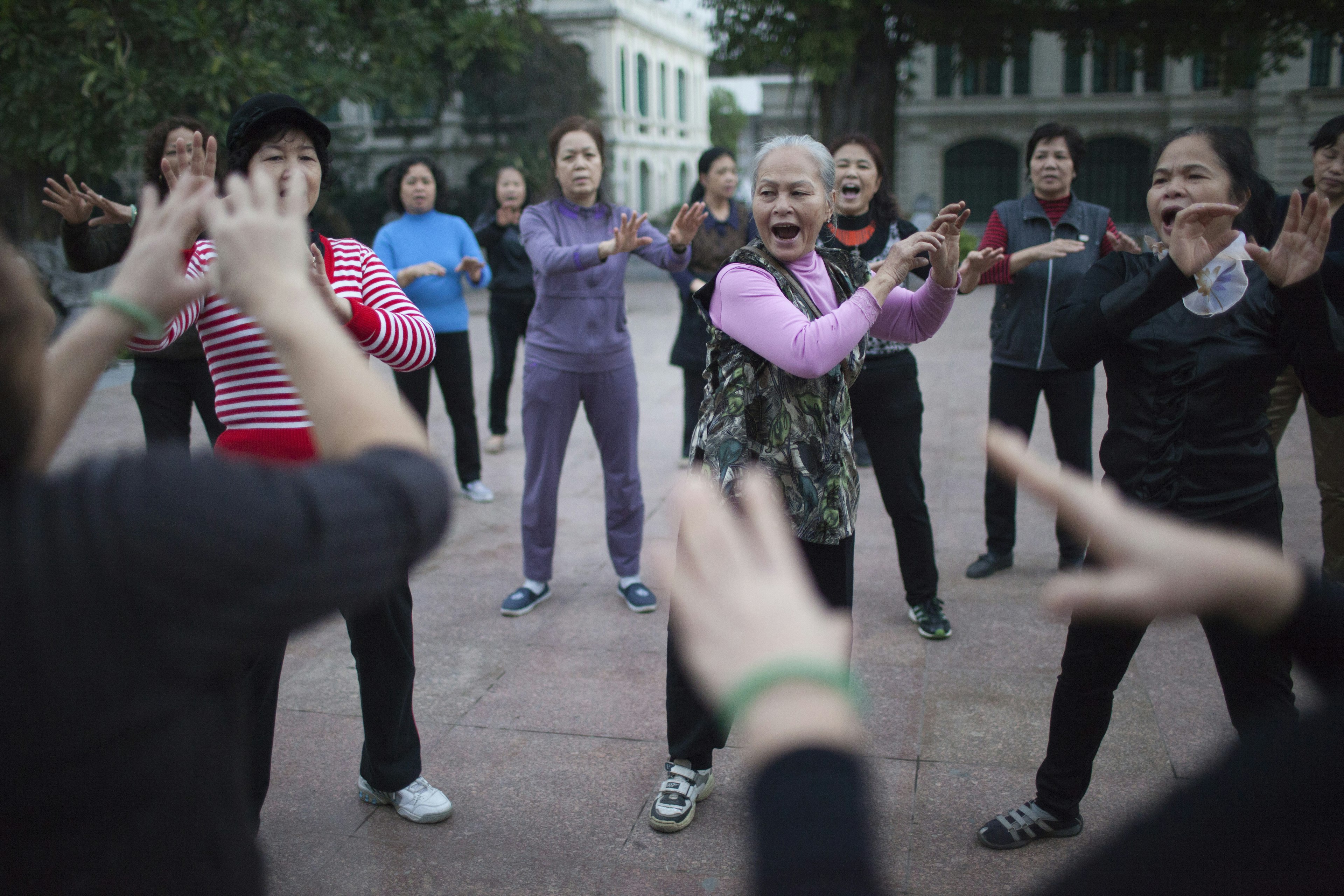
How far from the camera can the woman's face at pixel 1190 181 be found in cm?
267

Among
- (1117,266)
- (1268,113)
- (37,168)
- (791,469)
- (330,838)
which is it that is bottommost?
(330,838)

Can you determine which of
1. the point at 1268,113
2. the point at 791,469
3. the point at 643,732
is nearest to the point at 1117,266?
the point at 791,469

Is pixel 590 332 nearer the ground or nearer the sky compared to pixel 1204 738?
nearer the sky

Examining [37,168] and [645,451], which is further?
[37,168]

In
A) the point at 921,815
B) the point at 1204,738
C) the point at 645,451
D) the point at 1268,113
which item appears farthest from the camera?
the point at 1268,113

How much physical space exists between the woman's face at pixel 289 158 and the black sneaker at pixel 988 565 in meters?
3.45

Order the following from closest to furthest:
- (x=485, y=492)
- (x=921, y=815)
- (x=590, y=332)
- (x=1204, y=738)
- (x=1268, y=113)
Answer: (x=921, y=815) → (x=1204, y=738) → (x=590, y=332) → (x=485, y=492) → (x=1268, y=113)

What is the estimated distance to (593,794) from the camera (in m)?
3.19

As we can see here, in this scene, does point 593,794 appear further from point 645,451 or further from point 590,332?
point 645,451

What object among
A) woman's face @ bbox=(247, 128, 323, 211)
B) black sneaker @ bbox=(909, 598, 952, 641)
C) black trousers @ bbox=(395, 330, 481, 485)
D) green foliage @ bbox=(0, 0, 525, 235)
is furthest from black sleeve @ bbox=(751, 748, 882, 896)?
green foliage @ bbox=(0, 0, 525, 235)

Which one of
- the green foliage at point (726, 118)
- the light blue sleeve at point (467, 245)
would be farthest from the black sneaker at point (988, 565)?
the green foliage at point (726, 118)

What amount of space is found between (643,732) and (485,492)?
10.4ft

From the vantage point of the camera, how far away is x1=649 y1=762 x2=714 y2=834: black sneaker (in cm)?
299

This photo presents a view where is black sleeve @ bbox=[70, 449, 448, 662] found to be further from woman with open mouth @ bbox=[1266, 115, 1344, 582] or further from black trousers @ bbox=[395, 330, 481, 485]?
black trousers @ bbox=[395, 330, 481, 485]
